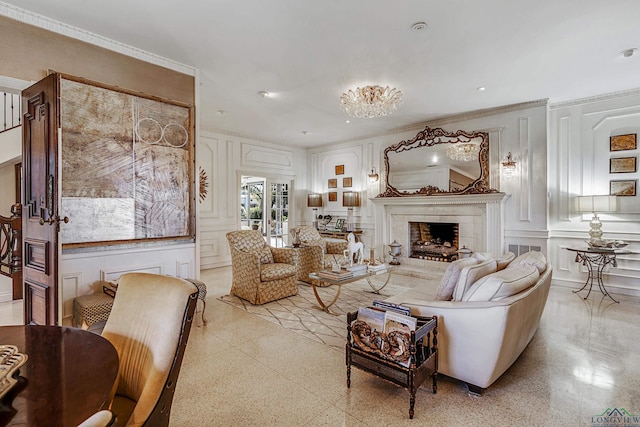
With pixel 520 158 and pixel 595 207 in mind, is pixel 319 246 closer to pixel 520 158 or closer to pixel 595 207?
pixel 520 158

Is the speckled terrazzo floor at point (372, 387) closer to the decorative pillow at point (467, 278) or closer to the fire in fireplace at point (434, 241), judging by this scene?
the decorative pillow at point (467, 278)

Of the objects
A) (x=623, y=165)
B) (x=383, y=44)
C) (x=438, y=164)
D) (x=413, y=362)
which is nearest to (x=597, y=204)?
(x=623, y=165)

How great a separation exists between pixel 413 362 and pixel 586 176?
4613 mm

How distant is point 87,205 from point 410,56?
11.6 feet

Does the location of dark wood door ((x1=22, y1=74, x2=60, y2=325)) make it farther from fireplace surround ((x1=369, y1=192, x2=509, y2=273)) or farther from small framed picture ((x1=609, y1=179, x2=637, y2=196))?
small framed picture ((x1=609, y1=179, x2=637, y2=196))

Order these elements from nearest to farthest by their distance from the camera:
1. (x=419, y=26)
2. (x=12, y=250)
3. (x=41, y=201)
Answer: (x=41, y=201) < (x=419, y=26) < (x=12, y=250)

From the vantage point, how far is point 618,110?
4.50 meters

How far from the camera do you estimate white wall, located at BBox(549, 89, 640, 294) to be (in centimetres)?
442

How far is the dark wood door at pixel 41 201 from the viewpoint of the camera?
2342mm

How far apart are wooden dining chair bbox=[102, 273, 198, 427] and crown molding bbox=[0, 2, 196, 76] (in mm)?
2733

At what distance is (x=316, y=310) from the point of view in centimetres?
384

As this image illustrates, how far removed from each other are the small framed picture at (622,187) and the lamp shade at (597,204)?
432mm

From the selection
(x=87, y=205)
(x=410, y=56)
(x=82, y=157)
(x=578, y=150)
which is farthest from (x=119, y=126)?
(x=578, y=150)

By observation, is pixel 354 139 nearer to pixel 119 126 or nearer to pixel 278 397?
pixel 119 126
